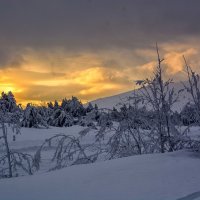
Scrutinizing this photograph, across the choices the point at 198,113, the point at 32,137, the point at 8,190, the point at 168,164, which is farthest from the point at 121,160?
the point at 32,137

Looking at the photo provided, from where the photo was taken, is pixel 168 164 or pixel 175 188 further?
pixel 168 164

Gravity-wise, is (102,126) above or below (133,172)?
above

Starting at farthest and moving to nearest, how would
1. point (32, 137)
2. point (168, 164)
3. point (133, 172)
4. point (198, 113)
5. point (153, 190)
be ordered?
point (32, 137)
point (198, 113)
point (168, 164)
point (133, 172)
point (153, 190)

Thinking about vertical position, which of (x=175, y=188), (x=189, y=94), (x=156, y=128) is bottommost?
(x=175, y=188)

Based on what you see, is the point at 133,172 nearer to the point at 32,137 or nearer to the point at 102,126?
the point at 102,126

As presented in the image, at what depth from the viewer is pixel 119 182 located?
20.5ft

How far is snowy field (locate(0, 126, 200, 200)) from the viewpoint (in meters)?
5.78

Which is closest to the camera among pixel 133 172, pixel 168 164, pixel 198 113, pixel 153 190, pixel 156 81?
pixel 153 190

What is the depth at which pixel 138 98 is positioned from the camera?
11.6 metres

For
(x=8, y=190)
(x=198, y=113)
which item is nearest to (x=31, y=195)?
(x=8, y=190)

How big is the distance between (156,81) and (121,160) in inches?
168

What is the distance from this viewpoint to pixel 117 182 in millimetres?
6254

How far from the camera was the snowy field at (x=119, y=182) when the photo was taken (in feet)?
19.0

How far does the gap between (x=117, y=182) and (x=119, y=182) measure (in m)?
0.03
